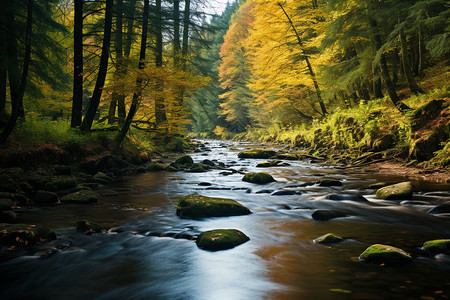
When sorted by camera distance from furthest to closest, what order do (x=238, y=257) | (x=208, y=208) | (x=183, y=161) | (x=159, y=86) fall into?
(x=183, y=161)
(x=159, y=86)
(x=208, y=208)
(x=238, y=257)

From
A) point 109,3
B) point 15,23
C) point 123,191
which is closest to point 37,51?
point 15,23

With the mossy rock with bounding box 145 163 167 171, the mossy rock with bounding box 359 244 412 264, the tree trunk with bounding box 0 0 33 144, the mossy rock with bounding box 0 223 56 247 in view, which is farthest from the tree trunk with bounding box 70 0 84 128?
the mossy rock with bounding box 359 244 412 264

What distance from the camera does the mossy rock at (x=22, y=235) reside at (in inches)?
143

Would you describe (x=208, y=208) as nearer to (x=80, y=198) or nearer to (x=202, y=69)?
(x=80, y=198)

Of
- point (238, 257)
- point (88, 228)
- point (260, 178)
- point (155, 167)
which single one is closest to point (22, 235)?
point (88, 228)

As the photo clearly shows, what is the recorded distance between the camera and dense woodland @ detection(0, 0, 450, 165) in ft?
26.6

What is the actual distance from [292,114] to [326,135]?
7.62 meters

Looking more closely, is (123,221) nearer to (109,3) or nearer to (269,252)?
(269,252)

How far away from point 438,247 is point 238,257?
7.65 ft

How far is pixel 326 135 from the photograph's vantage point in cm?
1447

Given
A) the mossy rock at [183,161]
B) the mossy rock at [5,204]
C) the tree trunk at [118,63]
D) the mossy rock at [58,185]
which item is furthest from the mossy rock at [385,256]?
the mossy rock at [183,161]

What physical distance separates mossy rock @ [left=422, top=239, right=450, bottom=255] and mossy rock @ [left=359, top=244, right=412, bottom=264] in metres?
0.41

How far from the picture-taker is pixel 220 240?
3863 mm

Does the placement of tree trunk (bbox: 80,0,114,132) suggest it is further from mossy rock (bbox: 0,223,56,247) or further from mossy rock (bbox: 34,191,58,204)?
mossy rock (bbox: 0,223,56,247)
